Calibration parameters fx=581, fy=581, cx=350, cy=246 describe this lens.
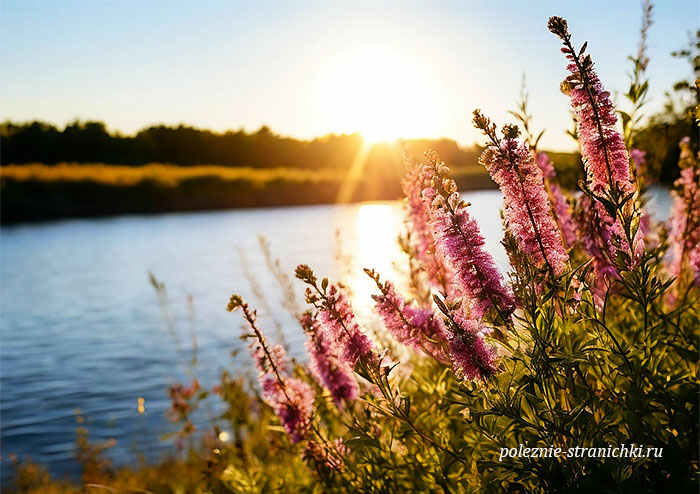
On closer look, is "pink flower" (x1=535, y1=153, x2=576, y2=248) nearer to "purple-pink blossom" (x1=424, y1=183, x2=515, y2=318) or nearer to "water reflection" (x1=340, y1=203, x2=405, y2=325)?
"water reflection" (x1=340, y1=203, x2=405, y2=325)

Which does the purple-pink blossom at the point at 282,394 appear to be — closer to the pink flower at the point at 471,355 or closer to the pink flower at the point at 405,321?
the pink flower at the point at 405,321

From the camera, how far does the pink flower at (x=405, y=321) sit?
7.96 ft

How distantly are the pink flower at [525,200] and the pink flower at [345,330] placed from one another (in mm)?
720

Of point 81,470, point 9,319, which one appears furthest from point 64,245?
point 81,470

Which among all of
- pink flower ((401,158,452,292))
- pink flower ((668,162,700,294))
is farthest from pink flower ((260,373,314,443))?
pink flower ((668,162,700,294))

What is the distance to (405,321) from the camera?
8.02ft

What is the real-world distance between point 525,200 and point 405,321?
2.38 feet

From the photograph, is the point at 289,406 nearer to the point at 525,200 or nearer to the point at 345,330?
the point at 345,330

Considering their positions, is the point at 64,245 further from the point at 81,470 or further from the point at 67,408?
the point at 81,470

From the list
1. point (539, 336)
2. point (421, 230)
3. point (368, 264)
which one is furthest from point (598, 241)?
point (368, 264)

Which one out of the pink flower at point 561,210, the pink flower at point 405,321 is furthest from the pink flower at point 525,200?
the pink flower at point 561,210

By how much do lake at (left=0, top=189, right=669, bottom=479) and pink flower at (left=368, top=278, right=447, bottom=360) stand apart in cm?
43

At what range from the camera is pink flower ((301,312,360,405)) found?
2.83 m

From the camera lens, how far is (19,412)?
1130 cm
